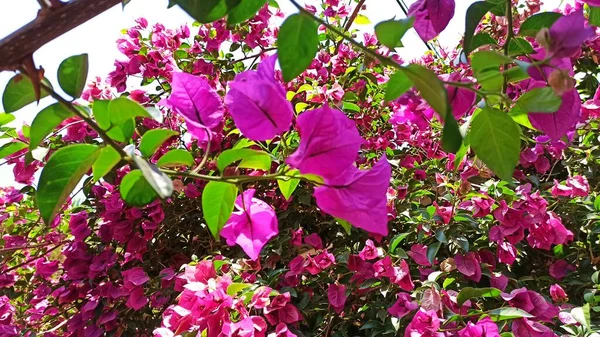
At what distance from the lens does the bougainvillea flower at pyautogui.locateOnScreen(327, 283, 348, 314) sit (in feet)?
3.54

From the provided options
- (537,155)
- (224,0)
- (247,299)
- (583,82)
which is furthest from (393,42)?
(583,82)

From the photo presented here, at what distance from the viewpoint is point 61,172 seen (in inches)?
12.4

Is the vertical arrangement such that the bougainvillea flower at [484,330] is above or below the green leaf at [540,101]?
below

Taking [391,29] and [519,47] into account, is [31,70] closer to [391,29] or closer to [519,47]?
[391,29]

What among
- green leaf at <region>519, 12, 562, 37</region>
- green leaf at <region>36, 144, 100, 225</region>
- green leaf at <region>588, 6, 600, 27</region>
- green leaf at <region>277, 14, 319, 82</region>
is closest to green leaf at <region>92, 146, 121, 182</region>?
green leaf at <region>36, 144, 100, 225</region>

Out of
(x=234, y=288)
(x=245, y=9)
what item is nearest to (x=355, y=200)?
(x=245, y=9)

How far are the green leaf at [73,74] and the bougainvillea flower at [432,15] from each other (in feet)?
0.99

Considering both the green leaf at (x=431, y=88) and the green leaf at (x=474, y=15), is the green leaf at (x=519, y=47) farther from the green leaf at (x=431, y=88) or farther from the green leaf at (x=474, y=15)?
the green leaf at (x=431, y=88)

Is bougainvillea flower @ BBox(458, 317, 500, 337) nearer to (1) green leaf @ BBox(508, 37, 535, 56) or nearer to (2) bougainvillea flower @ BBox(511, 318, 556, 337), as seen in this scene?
(2) bougainvillea flower @ BBox(511, 318, 556, 337)

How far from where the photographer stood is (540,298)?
91 cm

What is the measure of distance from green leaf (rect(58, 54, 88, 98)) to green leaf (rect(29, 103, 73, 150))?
2cm

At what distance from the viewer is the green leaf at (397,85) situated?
34 cm

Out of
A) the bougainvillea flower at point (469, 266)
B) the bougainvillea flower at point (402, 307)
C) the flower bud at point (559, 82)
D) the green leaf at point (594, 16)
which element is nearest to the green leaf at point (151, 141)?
the flower bud at point (559, 82)

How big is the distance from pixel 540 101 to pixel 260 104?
0.55ft
